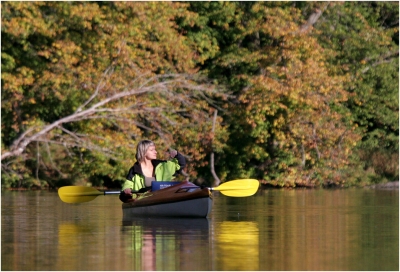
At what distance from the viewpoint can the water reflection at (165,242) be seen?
36.1ft

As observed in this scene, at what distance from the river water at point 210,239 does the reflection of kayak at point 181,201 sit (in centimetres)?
14

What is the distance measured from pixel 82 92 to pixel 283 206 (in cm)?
1140

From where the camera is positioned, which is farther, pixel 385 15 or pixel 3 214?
pixel 385 15

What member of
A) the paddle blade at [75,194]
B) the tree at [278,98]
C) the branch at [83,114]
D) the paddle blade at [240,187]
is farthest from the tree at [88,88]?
the paddle blade at [240,187]

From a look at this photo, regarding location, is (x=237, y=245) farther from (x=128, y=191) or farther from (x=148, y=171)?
(x=148, y=171)

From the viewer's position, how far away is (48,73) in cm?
3056

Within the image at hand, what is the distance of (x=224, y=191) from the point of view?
18.6 meters

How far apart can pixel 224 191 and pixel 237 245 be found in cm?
585

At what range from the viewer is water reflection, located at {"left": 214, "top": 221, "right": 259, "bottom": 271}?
10893 millimetres

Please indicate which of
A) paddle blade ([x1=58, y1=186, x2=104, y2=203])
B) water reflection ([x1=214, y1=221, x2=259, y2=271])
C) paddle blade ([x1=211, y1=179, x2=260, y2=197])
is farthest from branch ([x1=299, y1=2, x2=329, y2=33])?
water reflection ([x1=214, y1=221, x2=259, y2=271])

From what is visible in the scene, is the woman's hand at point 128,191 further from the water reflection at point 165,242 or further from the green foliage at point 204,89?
the green foliage at point 204,89

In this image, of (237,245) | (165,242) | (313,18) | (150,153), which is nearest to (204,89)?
(313,18)

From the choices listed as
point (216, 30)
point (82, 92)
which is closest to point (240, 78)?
point (216, 30)

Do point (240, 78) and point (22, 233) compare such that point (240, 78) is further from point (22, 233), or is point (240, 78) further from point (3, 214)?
point (22, 233)
